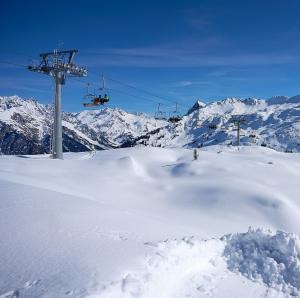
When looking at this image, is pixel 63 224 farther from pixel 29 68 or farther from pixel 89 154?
pixel 89 154

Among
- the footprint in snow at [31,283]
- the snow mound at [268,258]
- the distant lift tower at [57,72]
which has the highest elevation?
the distant lift tower at [57,72]

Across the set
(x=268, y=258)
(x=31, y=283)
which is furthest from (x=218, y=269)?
(x=31, y=283)

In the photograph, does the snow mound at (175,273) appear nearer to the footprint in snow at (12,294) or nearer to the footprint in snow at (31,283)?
the footprint in snow at (31,283)

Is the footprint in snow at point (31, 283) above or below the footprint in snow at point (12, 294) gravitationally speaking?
above

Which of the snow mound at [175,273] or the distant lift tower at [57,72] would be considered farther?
the distant lift tower at [57,72]

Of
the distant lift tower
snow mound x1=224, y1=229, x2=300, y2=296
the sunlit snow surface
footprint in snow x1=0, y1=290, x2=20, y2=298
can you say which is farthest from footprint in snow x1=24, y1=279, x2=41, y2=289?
the distant lift tower

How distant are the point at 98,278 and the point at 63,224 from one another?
12.7 feet

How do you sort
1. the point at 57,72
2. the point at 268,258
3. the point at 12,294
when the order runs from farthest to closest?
the point at 57,72 < the point at 268,258 < the point at 12,294

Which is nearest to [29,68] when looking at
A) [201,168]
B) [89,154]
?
[89,154]

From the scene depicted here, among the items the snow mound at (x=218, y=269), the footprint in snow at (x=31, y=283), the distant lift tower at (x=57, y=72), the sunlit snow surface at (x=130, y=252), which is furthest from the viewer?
the distant lift tower at (x=57, y=72)

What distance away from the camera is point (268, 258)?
40.3 ft

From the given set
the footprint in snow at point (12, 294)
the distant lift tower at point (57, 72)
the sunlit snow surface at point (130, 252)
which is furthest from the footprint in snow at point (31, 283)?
the distant lift tower at point (57, 72)

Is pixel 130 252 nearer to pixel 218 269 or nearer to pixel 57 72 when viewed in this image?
pixel 218 269

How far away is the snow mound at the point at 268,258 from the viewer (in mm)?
11539
